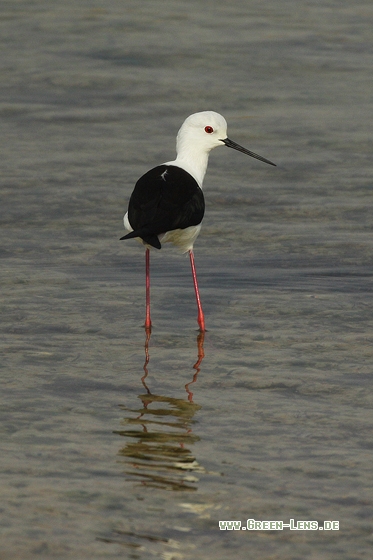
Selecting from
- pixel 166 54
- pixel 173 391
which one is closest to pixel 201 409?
pixel 173 391

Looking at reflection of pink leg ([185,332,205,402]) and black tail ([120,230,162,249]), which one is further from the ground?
black tail ([120,230,162,249])

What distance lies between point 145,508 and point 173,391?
1.22 metres

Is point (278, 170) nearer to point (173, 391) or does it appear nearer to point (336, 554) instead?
point (173, 391)

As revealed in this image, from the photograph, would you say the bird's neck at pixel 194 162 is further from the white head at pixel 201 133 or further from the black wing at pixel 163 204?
the black wing at pixel 163 204

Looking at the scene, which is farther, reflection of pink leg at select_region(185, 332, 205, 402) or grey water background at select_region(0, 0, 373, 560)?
reflection of pink leg at select_region(185, 332, 205, 402)

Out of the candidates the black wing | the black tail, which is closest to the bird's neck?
the black wing

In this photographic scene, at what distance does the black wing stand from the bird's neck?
28 centimetres

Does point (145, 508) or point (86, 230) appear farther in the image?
point (86, 230)

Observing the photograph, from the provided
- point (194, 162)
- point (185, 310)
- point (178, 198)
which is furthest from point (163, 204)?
point (194, 162)

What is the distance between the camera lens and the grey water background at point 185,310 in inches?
152

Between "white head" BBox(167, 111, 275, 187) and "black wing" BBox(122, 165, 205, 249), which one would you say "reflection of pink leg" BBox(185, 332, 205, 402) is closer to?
"black wing" BBox(122, 165, 205, 249)

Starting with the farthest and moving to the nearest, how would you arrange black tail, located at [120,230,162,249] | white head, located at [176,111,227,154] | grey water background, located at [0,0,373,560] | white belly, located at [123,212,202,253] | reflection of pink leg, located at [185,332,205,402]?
white head, located at [176,111,227,154] < white belly, located at [123,212,202,253] < black tail, located at [120,230,162,249] < reflection of pink leg, located at [185,332,205,402] < grey water background, located at [0,0,373,560]

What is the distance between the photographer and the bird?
5.80 meters

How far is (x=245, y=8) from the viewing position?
15.4 metres
